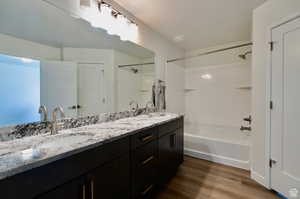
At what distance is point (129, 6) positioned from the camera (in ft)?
6.37

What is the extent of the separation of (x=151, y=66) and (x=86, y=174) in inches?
75.5

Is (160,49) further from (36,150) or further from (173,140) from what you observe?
(36,150)

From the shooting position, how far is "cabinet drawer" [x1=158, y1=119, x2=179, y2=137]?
1729 mm

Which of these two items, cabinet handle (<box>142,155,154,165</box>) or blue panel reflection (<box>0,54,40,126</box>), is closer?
blue panel reflection (<box>0,54,40,126</box>)

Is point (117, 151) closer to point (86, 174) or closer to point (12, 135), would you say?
point (86, 174)

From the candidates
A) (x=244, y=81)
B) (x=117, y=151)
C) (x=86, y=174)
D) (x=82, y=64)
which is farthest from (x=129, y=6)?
(x=244, y=81)

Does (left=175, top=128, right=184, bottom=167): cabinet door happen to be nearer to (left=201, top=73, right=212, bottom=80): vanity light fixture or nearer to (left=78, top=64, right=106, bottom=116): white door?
(left=78, top=64, right=106, bottom=116): white door

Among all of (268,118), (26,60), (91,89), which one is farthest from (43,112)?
(268,118)

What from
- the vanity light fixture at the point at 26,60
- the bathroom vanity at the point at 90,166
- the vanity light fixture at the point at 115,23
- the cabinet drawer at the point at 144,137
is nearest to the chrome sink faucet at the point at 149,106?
the bathroom vanity at the point at 90,166

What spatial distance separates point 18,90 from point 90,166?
79cm

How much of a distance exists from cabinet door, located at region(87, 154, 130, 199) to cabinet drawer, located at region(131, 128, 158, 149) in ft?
0.47

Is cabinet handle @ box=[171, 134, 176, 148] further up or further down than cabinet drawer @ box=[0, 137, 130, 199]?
further down

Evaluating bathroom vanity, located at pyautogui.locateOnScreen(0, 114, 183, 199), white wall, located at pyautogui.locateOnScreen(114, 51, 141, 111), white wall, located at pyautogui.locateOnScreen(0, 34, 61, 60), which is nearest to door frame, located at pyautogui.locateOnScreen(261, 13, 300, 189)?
bathroom vanity, located at pyautogui.locateOnScreen(0, 114, 183, 199)

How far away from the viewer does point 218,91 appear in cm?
333
